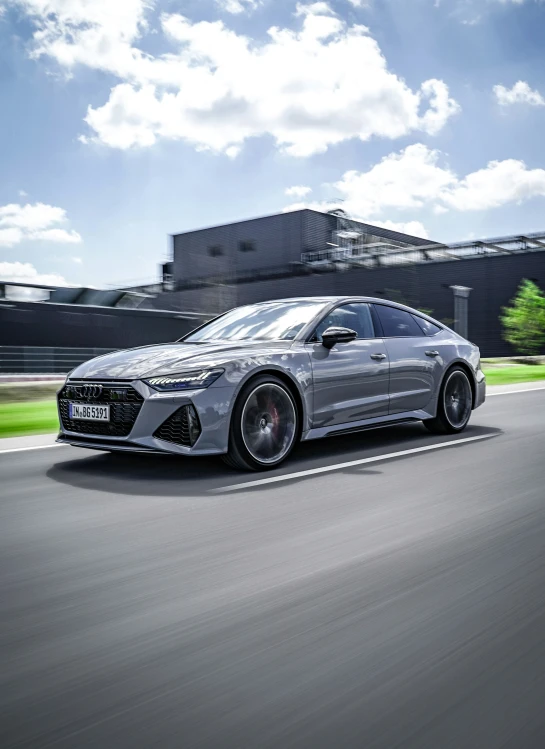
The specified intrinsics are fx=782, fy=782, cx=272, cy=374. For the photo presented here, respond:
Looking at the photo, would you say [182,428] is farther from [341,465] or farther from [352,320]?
[352,320]

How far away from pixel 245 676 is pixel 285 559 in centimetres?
131

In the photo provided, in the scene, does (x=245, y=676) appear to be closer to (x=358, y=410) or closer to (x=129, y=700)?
(x=129, y=700)

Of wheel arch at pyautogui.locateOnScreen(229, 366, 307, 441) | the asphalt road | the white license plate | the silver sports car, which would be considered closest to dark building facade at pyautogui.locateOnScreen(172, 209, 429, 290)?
the silver sports car

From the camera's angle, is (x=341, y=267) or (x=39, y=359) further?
(x=341, y=267)

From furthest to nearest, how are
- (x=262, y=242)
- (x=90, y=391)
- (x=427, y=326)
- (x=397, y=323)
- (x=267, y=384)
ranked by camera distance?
(x=262, y=242) < (x=427, y=326) < (x=397, y=323) < (x=267, y=384) < (x=90, y=391)

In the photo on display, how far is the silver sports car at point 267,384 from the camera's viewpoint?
5758mm

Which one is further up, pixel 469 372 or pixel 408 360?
pixel 408 360

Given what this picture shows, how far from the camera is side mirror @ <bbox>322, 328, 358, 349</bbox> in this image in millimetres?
6664

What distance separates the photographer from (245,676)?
249 cm

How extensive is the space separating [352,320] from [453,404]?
69.2 inches

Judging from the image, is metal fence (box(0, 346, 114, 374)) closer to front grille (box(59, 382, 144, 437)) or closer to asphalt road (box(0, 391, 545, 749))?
front grille (box(59, 382, 144, 437))

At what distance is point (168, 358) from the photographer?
240 inches

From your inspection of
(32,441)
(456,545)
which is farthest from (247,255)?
(456,545)

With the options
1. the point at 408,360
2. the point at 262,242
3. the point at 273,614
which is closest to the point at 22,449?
the point at 408,360
